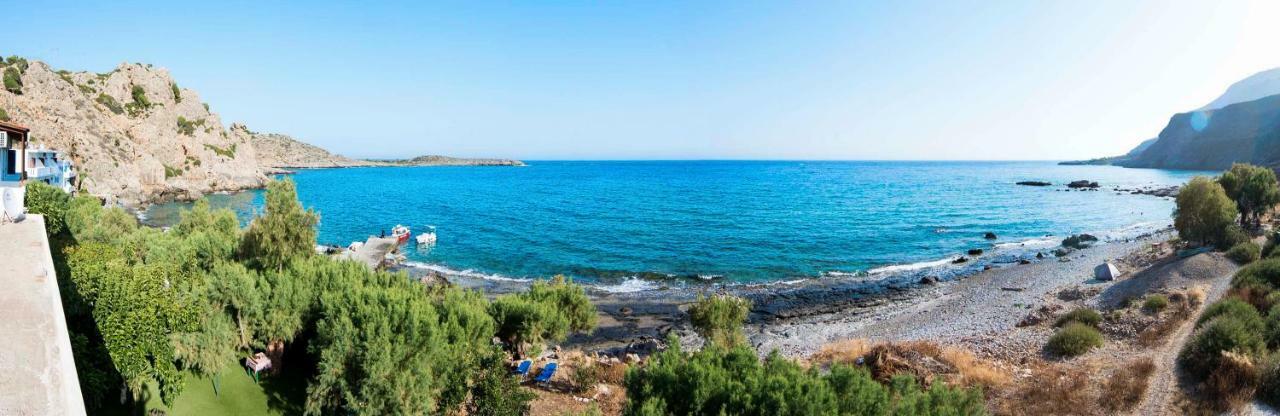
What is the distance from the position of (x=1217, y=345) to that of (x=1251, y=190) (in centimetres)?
3793

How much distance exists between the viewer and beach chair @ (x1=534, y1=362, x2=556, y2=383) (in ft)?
62.7

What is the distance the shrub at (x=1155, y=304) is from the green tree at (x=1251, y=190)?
26.3 m

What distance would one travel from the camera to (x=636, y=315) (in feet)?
105

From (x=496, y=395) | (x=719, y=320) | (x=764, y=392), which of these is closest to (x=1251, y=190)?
(x=719, y=320)

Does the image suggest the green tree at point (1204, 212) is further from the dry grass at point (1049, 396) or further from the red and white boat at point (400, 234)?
the red and white boat at point (400, 234)

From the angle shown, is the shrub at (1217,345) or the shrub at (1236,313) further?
the shrub at (1236,313)

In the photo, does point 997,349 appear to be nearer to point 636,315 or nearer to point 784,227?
point 636,315

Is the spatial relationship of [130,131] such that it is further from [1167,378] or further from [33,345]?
[1167,378]

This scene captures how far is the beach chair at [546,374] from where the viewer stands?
19.1m

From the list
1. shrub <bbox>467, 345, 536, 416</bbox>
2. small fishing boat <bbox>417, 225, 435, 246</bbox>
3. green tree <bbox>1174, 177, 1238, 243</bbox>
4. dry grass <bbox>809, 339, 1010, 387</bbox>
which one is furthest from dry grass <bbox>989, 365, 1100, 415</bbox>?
small fishing boat <bbox>417, 225, 435, 246</bbox>

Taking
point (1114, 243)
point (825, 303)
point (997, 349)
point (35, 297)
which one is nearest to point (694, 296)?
point (825, 303)

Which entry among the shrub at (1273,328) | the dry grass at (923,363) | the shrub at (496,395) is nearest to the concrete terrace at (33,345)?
the shrub at (496,395)

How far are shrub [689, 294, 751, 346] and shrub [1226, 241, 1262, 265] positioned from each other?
31214 millimetres

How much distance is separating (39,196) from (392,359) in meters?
19.2
